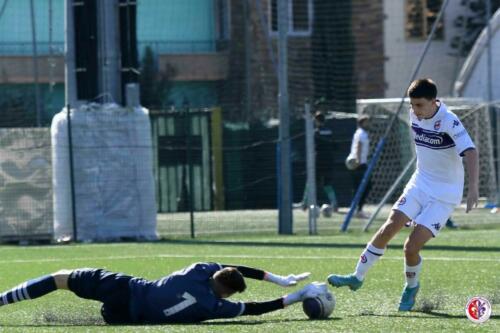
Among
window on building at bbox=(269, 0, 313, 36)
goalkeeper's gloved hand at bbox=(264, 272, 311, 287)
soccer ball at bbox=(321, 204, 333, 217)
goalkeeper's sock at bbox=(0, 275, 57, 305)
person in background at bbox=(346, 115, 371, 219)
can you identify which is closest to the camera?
goalkeeper's sock at bbox=(0, 275, 57, 305)

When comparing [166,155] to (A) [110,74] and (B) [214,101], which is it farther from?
(B) [214,101]

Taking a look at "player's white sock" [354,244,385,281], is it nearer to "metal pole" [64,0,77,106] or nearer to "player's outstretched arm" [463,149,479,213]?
"player's outstretched arm" [463,149,479,213]

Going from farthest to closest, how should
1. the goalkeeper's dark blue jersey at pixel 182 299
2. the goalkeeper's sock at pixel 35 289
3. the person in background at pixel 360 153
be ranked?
1. the person in background at pixel 360 153
2. the goalkeeper's sock at pixel 35 289
3. the goalkeeper's dark blue jersey at pixel 182 299

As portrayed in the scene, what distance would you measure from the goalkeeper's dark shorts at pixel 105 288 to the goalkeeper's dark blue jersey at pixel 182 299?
0.06 meters

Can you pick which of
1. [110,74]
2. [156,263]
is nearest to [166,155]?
[110,74]

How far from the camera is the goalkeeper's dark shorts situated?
991 cm

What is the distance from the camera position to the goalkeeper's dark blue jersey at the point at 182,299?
9.74 meters

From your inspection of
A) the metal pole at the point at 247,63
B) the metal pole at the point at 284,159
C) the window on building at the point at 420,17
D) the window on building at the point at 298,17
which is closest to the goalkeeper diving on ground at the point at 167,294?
the metal pole at the point at 284,159

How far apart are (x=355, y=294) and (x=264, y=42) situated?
74.6 feet

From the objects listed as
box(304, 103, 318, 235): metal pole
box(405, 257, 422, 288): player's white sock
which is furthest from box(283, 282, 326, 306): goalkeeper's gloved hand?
box(304, 103, 318, 235): metal pole

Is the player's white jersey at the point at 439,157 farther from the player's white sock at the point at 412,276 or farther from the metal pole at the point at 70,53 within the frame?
the metal pole at the point at 70,53

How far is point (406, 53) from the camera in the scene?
3616 centimetres

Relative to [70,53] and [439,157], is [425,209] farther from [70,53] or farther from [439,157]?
[70,53]

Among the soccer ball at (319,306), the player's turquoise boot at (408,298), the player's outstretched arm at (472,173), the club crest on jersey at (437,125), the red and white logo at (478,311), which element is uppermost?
the club crest on jersey at (437,125)
